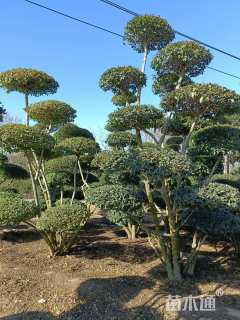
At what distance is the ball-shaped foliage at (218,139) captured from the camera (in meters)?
4.73

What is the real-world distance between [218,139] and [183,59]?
1051 millimetres

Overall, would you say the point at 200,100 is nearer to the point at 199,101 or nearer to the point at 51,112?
the point at 199,101

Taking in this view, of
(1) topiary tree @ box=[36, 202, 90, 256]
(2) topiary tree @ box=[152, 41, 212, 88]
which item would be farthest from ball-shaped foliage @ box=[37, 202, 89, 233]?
(2) topiary tree @ box=[152, 41, 212, 88]

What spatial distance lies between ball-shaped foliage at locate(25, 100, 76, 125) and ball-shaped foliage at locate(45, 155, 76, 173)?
0.70 metres

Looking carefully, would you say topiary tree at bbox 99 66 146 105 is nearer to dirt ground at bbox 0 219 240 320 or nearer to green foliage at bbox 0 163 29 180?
dirt ground at bbox 0 219 240 320

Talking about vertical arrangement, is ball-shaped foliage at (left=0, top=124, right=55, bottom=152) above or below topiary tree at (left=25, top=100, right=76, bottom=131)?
below

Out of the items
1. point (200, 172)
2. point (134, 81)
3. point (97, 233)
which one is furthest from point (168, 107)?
point (97, 233)

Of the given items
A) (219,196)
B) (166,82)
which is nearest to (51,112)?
(166,82)

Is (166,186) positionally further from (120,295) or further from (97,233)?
(97,233)

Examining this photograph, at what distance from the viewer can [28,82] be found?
5.41 m

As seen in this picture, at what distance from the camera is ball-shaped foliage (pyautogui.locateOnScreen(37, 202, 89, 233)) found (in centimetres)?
470

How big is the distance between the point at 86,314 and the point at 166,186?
1.62 meters

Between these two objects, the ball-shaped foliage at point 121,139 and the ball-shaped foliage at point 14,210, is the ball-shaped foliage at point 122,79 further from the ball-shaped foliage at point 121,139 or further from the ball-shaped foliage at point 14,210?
the ball-shaped foliage at point 14,210

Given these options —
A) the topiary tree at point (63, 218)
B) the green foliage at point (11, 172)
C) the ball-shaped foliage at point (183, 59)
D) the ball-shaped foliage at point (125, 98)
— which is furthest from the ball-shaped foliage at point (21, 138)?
the green foliage at point (11, 172)
